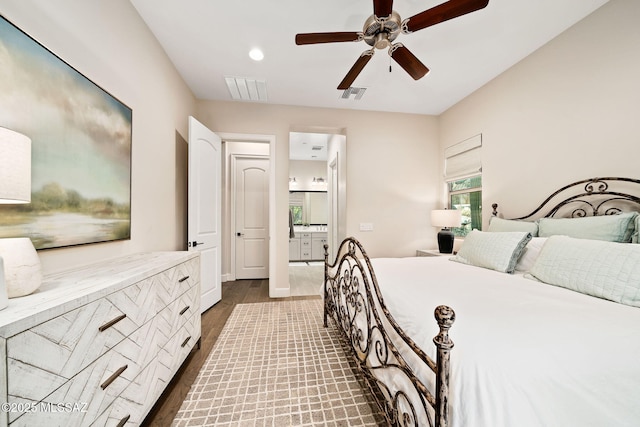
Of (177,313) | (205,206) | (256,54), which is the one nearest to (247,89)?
(256,54)

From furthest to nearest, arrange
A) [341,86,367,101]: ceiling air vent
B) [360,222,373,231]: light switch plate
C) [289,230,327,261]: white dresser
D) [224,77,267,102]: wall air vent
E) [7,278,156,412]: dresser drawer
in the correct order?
1. [289,230,327,261]: white dresser
2. [360,222,373,231]: light switch plate
3. [341,86,367,101]: ceiling air vent
4. [224,77,267,102]: wall air vent
5. [7,278,156,412]: dresser drawer

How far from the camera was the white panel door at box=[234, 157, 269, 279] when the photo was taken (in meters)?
4.34

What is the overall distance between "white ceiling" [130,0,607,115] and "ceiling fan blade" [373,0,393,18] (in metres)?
0.41

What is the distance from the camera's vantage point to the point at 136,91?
1.84m

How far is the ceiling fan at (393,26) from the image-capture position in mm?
1396

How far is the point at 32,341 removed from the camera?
26.1 inches

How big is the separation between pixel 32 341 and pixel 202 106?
10.8 ft

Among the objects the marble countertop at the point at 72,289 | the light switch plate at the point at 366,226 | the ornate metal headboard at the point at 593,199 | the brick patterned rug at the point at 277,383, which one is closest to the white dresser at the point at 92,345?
the marble countertop at the point at 72,289

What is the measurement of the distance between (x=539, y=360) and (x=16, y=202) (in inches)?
68.9

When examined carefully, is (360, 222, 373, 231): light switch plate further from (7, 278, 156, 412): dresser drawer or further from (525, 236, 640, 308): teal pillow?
(7, 278, 156, 412): dresser drawer

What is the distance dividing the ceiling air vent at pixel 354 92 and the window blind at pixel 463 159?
5.23ft

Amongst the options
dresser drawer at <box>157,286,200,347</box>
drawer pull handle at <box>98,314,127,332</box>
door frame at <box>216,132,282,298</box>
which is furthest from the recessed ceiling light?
drawer pull handle at <box>98,314,127,332</box>

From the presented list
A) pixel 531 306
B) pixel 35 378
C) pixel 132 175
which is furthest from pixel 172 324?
pixel 531 306

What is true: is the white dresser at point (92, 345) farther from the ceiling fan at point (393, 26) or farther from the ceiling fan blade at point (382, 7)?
the ceiling fan blade at point (382, 7)
